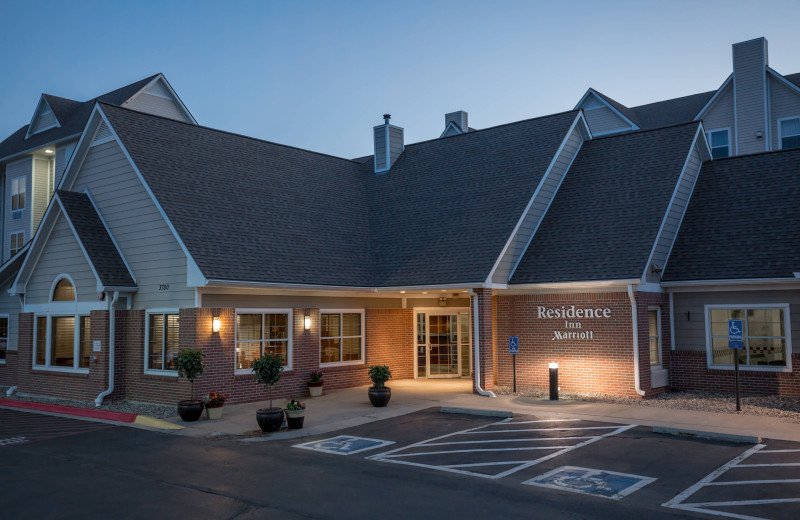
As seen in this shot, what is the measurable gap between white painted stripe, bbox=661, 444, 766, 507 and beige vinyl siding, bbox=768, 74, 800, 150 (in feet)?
76.0

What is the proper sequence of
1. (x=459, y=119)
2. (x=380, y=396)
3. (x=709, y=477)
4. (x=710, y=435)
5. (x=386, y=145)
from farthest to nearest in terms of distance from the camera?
(x=459, y=119), (x=386, y=145), (x=380, y=396), (x=710, y=435), (x=709, y=477)

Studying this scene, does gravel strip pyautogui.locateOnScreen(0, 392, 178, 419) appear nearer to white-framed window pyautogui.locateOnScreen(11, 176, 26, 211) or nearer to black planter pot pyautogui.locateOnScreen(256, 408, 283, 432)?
black planter pot pyautogui.locateOnScreen(256, 408, 283, 432)

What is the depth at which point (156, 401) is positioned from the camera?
58.9 feet

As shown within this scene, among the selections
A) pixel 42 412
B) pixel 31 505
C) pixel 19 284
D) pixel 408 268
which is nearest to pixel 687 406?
pixel 408 268

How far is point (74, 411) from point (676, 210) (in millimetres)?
18449

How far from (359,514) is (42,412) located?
13546mm

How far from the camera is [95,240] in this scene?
62.8 feet

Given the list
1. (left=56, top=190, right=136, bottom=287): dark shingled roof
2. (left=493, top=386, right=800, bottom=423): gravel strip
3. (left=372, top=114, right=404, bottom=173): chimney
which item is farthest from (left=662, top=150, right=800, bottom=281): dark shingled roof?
(left=56, top=190, right=136, bottom=287): dark shingled roof

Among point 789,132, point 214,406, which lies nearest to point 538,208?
point 214,406

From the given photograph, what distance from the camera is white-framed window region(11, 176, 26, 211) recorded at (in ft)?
110

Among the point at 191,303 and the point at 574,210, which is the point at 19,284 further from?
the point at 574,210

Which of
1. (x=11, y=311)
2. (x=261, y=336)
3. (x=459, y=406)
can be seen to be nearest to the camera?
(x=459, y=406)

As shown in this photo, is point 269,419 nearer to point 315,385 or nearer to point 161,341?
point 315,385

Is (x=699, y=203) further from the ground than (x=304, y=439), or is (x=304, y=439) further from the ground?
(x=699, y=203)
